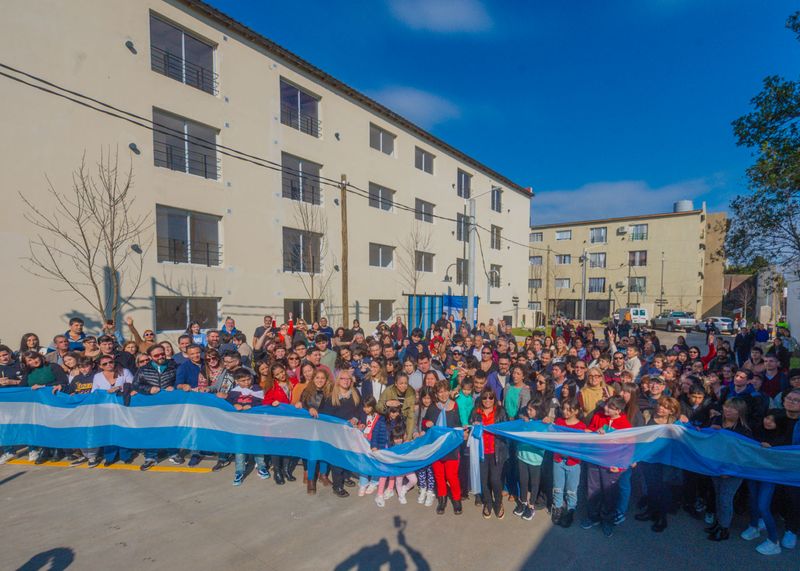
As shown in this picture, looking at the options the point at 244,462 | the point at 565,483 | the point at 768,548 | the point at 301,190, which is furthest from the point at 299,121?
the point at 768,548

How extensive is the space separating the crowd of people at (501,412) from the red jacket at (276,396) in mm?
17

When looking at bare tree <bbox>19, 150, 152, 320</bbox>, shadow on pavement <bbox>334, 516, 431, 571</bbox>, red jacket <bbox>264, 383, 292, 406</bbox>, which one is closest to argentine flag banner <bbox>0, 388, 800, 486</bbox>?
red jacket <bbox>264, 383, 292, 406</bbox>

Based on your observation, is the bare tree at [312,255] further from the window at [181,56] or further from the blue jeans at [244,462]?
the blue jeans at [244,462]

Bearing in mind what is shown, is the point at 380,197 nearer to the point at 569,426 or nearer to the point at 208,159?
the point at 208,159

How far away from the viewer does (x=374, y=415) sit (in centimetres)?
567

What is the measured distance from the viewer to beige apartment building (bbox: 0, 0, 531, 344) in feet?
34.0

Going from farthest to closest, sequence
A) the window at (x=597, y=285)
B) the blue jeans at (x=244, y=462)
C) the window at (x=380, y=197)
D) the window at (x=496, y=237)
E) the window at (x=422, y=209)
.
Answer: the window at (x=597, y=285), the window at (x=496, y=237), the window at (x=422, y=209), the window at (x=380, y=197), the blue jeans at (x=244, y=462)

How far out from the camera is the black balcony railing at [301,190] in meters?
16.6

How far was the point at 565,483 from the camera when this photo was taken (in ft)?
16.0

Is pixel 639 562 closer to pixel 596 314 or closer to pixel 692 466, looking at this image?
pixel 692 466

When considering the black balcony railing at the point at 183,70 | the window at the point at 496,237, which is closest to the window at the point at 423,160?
the window at the point at 496,237

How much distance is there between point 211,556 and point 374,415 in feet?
7.95

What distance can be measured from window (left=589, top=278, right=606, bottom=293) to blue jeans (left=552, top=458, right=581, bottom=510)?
4921cm

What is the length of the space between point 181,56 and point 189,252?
6.62 m
